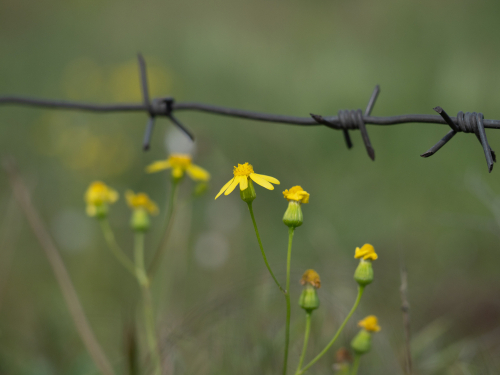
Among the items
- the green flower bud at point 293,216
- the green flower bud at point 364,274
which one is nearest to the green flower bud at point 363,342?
the green flower bud at point 364,274

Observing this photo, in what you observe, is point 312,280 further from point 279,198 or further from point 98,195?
point 279,198

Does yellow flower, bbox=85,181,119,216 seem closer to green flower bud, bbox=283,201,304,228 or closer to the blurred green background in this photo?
the blurred green background

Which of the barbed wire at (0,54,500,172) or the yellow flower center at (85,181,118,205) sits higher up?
the barbed wire at (0,54,500,172)

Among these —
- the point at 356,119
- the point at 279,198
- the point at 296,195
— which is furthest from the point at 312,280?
the point at 279,198

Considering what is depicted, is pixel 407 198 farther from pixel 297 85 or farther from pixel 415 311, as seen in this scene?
pixel 297 85

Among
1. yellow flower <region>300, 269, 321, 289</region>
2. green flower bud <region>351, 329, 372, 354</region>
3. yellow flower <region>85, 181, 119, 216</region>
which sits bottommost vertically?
green flower bud <region>351, 329, 372, 354</region>

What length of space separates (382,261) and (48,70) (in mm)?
→ 3785

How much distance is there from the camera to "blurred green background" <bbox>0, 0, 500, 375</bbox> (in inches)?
50.2

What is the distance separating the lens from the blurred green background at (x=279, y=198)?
4.18 feet

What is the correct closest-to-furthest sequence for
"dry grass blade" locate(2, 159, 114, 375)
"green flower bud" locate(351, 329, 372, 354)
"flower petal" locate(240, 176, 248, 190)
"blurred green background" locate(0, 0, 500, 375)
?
"flower petal" locate(240, 176, 248, 190), "green flower bud" locate(351, 329, 372, 354), "dry grass blade" locate(2, 159, 114, 375), "blurred green background" locate(0, 0, 500, 375)

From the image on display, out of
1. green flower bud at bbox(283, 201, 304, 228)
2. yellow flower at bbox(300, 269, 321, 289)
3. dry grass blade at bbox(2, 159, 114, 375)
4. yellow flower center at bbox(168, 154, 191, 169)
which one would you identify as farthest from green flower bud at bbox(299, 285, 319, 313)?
dry grass blade at bbox(2, 159, 114, 375)

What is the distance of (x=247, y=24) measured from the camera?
15.7 feet

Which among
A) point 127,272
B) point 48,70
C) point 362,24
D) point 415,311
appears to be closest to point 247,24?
point 362,24

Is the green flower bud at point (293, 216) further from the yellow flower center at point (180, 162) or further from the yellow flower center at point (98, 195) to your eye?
the yellow flower center at point (98, 195)
